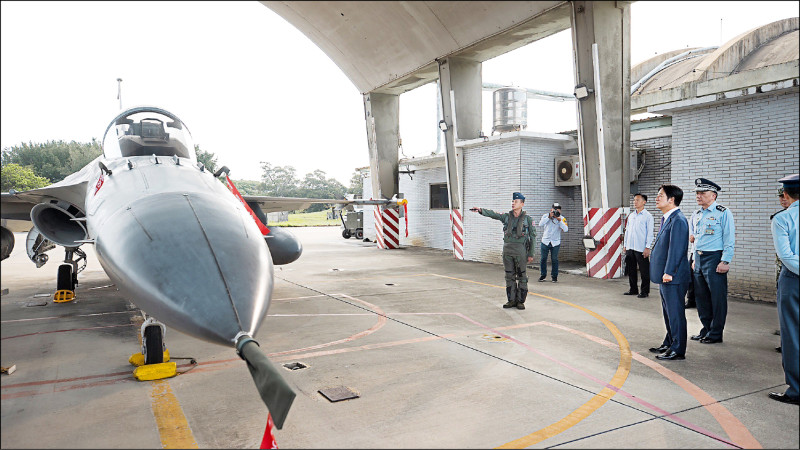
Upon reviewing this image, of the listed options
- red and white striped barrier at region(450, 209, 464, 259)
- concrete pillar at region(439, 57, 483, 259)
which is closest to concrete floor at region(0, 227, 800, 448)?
red and white striped barrier at region(450, 209, 464, 259)

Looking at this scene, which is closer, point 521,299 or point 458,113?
point 521,299

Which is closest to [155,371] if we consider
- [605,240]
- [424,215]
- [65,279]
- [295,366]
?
[295,366]

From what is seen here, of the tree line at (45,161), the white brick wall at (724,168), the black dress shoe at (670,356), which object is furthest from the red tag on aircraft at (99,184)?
the white brick wall at (724,168)

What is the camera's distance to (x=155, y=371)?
441 centimetres

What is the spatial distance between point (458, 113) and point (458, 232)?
12.0 ft

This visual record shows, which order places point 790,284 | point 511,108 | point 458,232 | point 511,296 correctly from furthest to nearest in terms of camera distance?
1. point 511,108
2. point 458,232
3. point 511,296
4. point 790,284

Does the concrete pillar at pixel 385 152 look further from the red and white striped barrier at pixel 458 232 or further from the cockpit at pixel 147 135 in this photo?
the cockpit at pixel 147 135

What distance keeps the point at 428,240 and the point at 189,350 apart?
14.2 meters

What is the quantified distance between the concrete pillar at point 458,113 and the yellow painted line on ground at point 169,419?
37.8 ft

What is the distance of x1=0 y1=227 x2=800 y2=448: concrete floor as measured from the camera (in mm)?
3172

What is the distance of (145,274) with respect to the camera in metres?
2.63

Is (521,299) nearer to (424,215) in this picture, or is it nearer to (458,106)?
(458,106)

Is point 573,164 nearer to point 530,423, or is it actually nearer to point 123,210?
point 530,423

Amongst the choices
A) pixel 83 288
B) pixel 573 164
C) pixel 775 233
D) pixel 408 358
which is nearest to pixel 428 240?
pixel 573 164
